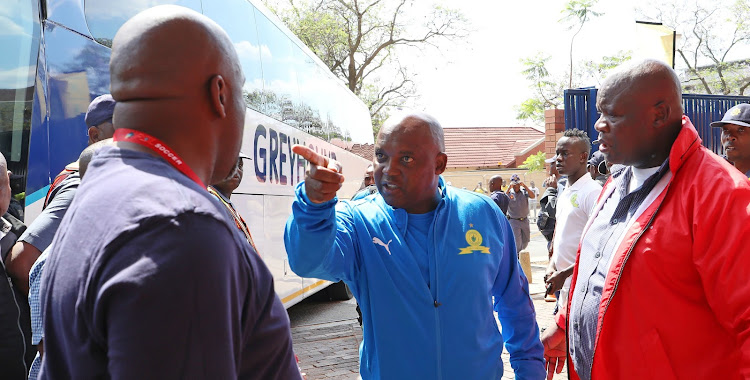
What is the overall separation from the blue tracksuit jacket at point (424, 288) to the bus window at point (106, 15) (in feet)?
9.83

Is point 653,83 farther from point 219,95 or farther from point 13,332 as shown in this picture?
point 13,332

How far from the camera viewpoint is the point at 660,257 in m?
2.32

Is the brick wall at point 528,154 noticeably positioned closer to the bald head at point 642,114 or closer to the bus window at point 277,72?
the bus window at point 277,72

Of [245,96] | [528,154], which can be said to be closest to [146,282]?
[245,96]

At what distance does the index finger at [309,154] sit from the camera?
6.15 feet

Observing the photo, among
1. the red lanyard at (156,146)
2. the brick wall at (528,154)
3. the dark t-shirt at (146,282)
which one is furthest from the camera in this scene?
the brick wall at (528,154)

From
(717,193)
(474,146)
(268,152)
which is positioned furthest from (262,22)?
(474,146)

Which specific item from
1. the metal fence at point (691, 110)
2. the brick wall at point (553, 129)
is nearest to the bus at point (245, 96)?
the brick wall at point (553, 129)

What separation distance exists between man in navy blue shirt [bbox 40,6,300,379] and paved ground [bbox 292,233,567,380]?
5.38 metres

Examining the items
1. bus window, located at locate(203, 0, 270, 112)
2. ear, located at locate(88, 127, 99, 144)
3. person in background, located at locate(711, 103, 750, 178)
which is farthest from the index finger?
bus window, located at locate(203, 0, 270, 112)

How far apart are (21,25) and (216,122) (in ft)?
11.8

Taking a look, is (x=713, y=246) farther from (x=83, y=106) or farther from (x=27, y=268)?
(x=83, y=106)

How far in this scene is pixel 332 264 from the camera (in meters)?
2.53

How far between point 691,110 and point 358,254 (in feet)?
30.3
